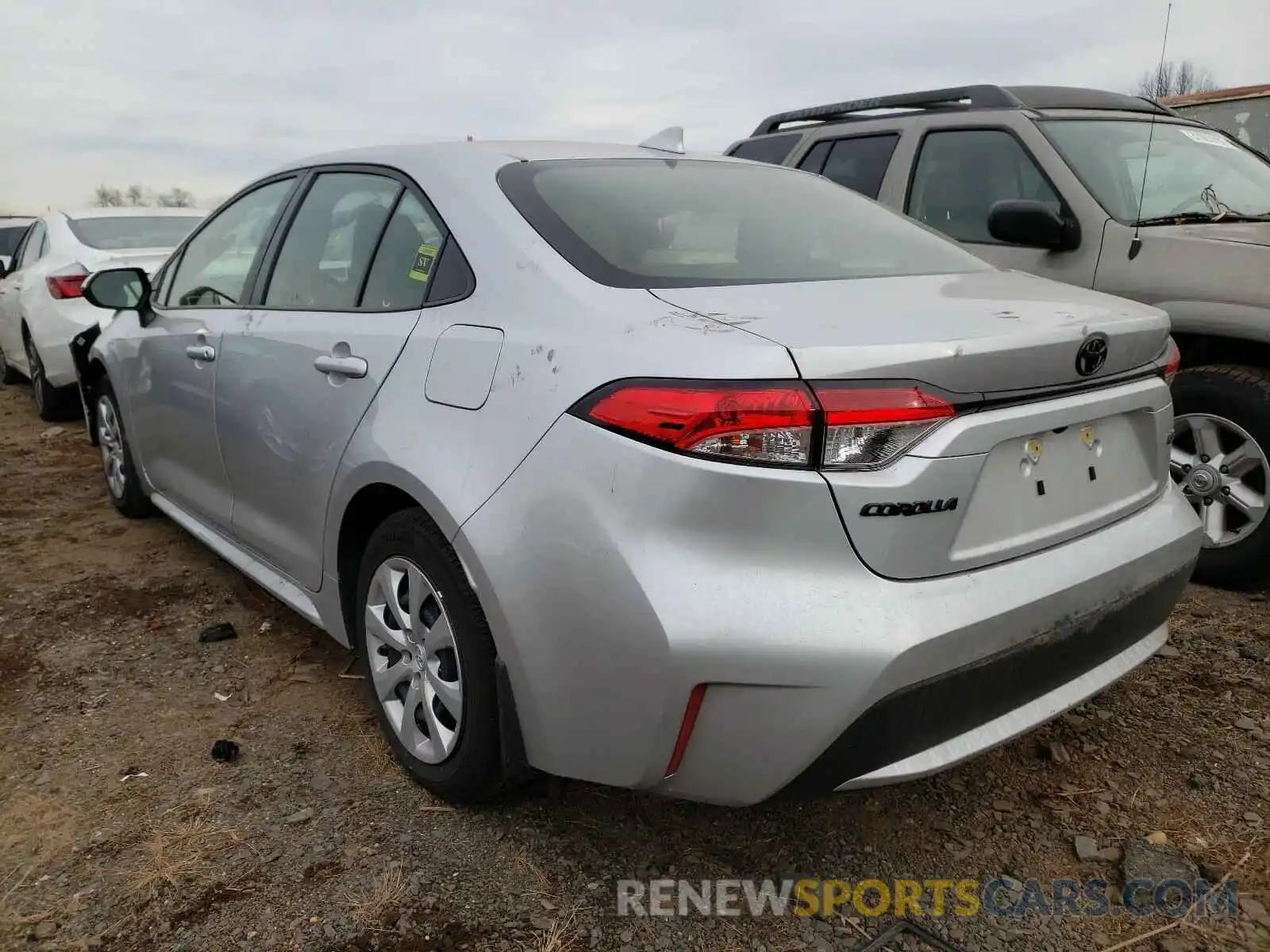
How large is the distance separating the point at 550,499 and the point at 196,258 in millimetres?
2649

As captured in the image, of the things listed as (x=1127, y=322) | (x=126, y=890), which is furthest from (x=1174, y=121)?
(x=126, y=890)

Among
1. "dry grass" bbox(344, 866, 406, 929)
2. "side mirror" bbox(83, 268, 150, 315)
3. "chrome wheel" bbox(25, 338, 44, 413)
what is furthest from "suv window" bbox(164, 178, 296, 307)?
"chrome wheel" bbox(25, 338, 44, 413)

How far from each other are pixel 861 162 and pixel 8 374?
8.25 metres

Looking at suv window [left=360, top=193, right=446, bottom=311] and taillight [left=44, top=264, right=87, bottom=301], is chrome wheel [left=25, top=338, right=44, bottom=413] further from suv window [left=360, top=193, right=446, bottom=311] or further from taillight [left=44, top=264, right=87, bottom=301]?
suv window [left=360, top=193, right=446, bottom=311]

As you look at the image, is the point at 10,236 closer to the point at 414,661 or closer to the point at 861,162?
the point at 861,162

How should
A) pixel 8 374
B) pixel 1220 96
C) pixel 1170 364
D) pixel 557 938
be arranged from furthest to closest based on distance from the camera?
pixel 8 374 → pixel 1220 96 → pixel 1170 364 → pixel 557 938

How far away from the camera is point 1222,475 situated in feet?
11.7

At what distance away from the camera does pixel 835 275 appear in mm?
2211

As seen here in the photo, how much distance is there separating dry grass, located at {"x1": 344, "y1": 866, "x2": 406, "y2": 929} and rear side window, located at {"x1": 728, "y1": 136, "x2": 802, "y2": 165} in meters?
4.29

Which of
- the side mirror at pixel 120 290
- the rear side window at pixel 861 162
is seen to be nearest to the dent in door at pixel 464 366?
the side mirror at pixel 120 290

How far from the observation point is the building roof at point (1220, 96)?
18.9 feet

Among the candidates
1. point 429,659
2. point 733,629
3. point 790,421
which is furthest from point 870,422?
point 429,659

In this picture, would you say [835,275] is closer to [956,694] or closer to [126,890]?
[956,694]

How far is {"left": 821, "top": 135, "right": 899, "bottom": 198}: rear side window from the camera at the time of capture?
480 centimetres
